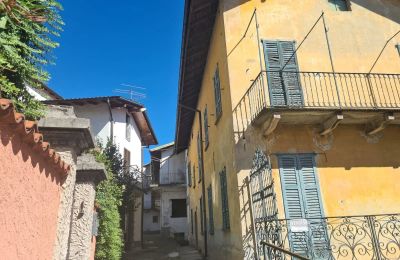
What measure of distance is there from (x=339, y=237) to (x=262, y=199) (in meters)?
2.16

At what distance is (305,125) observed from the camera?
339 inches

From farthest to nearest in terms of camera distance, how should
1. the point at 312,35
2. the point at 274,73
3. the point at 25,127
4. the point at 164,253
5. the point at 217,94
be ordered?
1. the point at 164,253
2. the point at 217,94
3. the point at 312,35
4. the point at 274,73
5. the point at 25,127

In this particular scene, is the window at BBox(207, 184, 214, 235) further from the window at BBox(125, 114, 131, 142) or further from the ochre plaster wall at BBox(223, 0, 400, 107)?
the window at BBox(125, 114, 131, 142)

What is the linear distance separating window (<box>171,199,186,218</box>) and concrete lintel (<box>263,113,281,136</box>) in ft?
71.8

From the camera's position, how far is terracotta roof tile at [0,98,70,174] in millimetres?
2719

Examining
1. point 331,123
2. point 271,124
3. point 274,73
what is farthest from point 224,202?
point 274,73

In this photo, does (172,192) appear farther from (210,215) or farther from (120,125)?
(210,215)

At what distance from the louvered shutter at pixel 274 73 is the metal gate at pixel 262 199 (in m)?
1.89

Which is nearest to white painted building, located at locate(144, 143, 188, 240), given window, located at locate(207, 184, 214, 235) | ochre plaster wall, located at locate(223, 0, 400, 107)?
window, located at locate(207, 184, 214, 235)

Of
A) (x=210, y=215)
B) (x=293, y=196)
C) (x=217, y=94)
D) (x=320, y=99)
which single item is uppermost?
(x=217, y=94)

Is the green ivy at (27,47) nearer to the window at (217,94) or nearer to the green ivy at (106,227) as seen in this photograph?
the green ivy at (106,227)

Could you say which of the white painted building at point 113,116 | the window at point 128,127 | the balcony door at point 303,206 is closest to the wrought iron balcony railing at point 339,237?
the balcony door at point 303,206

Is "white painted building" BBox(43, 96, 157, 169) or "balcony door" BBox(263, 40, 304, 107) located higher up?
"white painted building" BBox(43, 96, 157, 169)

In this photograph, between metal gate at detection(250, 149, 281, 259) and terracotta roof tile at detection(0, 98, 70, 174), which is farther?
metal gate at detection(250, 149, 281, 259)
